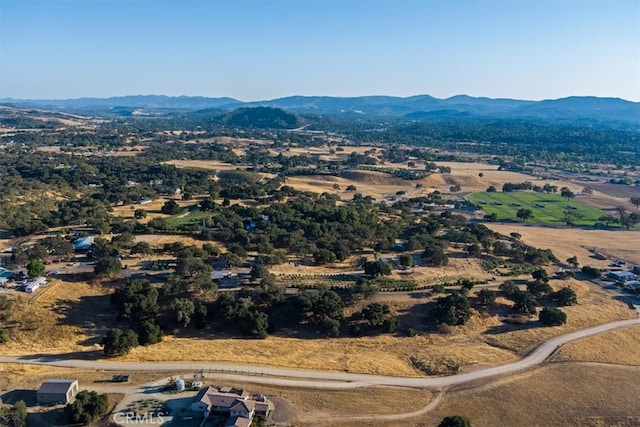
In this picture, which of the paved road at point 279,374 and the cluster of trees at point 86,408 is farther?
the paved road at point 279,374

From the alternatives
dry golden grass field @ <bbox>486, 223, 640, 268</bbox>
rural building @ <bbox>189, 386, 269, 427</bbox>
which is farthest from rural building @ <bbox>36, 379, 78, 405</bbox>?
dry golden grass field @ <bbox>486, 223, 640, 268</bbox>

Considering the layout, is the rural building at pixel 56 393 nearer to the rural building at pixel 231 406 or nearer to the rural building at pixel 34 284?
the rural building at pixel 231 406

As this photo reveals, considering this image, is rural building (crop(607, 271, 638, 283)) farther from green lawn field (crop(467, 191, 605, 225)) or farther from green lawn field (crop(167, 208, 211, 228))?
green lawn field (crop(167, 208, 211, 228))

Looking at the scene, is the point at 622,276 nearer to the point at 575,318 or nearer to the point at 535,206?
the point at 575,318

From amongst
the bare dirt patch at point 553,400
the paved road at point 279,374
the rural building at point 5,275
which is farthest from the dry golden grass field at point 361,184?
the bare dirt patch at point 553,400

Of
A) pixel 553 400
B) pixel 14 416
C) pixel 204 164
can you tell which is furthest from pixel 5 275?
pixel 204 164

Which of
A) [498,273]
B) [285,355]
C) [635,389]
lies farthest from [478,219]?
[285,355]
